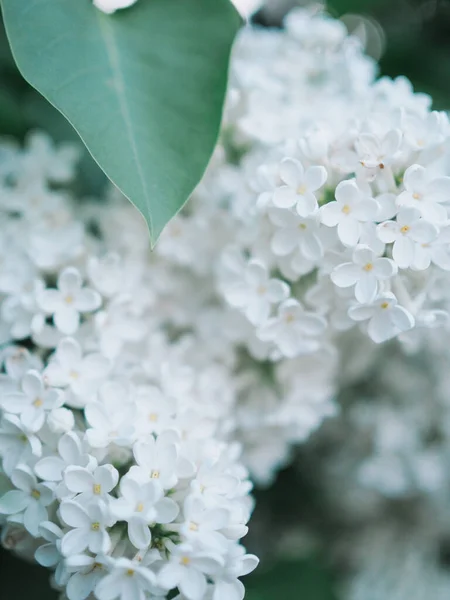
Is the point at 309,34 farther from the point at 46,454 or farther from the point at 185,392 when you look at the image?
the point at 46,454

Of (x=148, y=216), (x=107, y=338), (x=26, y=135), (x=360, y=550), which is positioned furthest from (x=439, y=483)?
(x=26, y=135)

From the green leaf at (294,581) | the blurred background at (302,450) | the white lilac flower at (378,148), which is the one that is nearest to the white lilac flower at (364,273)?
the white lilac flower at (378,148)

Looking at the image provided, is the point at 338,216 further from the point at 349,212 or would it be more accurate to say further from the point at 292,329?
the point at 292,329

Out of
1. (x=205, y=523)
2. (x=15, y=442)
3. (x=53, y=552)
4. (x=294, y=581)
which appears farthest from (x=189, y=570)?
(x=294, y=581)

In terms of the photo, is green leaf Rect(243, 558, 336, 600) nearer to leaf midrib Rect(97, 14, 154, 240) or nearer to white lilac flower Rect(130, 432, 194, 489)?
white lilac flower Rect(130, 432, 194, 489)

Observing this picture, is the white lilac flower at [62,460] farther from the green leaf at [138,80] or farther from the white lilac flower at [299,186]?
the white lilac flower at [299,186]

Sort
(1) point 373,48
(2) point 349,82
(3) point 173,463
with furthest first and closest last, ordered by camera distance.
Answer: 1. (1) point 373,48
2. (2) point 349,82
3. (3) point 173,463
